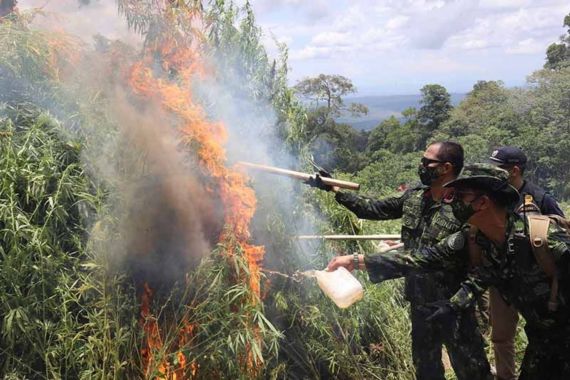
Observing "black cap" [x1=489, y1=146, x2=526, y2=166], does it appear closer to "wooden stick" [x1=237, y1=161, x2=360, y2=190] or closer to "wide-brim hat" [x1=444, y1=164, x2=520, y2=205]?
"wooden stick" [x1=237, y1=161, x2=360, y2=190]

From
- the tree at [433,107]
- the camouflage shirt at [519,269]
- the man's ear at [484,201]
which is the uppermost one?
the man's ear at [484,201]

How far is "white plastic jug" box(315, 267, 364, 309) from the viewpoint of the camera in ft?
10.6

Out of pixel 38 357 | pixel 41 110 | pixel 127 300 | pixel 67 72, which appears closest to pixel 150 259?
pixel 127 300

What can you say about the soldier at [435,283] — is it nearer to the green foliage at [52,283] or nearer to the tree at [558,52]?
the green foliage at [52,283]

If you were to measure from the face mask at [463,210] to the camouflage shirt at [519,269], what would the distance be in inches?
8.0

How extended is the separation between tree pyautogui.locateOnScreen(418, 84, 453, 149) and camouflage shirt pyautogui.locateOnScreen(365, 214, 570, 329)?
34784 millimetres

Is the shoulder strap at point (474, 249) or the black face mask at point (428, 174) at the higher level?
the black face mask at point (428, 174)

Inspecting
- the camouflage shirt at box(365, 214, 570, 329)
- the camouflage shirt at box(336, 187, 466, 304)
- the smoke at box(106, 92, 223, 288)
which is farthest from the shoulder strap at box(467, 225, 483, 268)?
the smoke at box(106, 92, 223, 288)

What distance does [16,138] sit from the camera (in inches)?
145

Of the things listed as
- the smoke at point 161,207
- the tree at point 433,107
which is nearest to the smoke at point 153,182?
the smoke at point 161,207

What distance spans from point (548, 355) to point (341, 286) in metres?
1.25

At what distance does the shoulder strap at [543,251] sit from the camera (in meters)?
2.36

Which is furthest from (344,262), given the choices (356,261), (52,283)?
(52,283)

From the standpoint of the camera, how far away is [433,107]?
37562 mm
